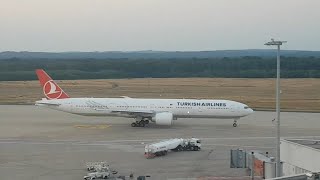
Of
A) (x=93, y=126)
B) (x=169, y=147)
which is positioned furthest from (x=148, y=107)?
(x=169, y=147)

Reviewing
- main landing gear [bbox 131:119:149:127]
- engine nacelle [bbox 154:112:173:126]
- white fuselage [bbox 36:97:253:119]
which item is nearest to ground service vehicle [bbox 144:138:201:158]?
engine nacelle [bbox 154:112:173:126]

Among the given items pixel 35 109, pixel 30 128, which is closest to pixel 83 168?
pixel 30 128

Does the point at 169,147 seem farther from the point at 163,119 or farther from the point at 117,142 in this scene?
the point at 163,119

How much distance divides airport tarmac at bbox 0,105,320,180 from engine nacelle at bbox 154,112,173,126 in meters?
0.78

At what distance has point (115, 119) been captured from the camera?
2603 inches

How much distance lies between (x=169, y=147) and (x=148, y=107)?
47.9 feet

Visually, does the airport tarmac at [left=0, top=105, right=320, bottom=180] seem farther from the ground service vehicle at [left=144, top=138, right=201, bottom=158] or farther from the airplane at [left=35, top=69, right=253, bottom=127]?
the airplane at [left=35, top=69, right=253, bottom=127]

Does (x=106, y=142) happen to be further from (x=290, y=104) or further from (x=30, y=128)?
(x=290, y=104)

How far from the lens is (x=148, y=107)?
57.9m

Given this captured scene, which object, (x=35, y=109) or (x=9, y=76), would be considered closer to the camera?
(x=35, y=109)

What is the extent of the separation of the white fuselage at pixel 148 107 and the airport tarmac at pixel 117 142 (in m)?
1.65

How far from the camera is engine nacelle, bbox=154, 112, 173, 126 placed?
56.9m

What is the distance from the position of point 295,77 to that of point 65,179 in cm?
16603

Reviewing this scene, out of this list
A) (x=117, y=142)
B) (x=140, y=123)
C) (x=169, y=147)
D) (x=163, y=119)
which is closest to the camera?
(x=169, y=147)
